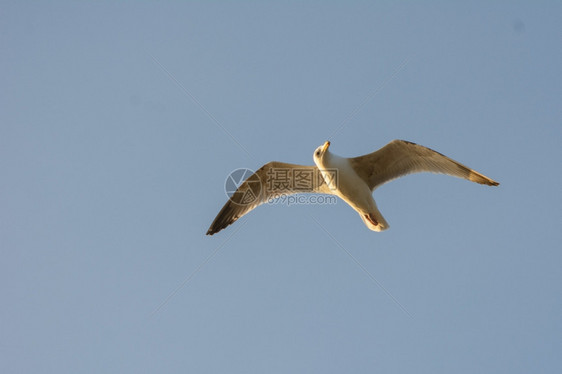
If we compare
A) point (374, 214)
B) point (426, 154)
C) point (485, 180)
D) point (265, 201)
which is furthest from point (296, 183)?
point (485, 180)

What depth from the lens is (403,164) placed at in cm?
782

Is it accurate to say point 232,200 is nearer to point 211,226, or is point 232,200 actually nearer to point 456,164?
point 211,226

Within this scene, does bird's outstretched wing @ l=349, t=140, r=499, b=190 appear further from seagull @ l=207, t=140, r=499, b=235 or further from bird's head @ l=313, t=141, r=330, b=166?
bird's head @ l=313, t=141, r=330, b=166

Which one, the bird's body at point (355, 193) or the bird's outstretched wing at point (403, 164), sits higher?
the bird's outstretched wing at point (403, 164)

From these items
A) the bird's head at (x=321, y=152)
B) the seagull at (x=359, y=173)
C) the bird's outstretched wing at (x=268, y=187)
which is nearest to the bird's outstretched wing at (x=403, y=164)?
the seagull at (x=359, y=173)

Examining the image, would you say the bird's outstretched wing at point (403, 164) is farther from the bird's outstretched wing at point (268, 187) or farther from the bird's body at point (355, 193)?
the bird's outstretched wing at point (268, 187)

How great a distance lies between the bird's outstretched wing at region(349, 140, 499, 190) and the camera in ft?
24.5

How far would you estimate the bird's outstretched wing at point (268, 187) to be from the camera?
805cm

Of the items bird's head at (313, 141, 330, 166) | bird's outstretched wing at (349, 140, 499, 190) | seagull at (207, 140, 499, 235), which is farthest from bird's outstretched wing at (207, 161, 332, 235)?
bird's outstretched wing at (349, 140, 499, 190)

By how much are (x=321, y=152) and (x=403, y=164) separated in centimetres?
122

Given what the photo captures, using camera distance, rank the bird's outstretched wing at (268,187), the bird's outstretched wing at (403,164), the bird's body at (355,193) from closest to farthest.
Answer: the bird's outstretched wing at (403,164) < the bird's body at (355,193) < the bird's outstretched wing at (268,187)

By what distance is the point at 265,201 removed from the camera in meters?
8.54

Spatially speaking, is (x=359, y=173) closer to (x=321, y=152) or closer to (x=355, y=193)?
(x=355, y=193)

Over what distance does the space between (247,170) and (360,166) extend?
1.76 metres
